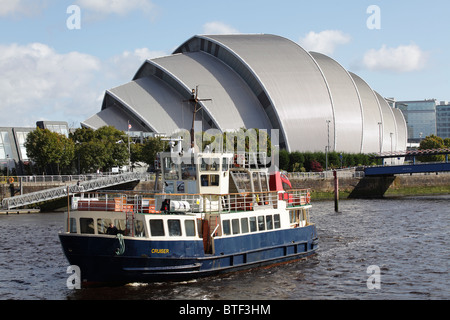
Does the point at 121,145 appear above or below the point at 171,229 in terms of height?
above

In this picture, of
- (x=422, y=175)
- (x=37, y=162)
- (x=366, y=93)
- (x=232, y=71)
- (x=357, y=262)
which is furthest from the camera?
(x=366, y=93)

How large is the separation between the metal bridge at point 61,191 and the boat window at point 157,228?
33.2 m

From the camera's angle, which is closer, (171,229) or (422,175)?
(171,229)

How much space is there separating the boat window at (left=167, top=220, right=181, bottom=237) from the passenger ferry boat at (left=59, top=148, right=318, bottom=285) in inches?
0.9

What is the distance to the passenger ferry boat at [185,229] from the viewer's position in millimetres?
24422

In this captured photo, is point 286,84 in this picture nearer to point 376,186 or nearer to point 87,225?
point 376,186

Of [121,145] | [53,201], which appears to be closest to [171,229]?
[53,201]

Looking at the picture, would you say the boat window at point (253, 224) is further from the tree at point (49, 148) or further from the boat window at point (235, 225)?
the tree at point (49, 148)

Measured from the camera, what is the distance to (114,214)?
2500cm

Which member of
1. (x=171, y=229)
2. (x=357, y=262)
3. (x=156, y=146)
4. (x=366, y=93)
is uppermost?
(x=366, y=93)

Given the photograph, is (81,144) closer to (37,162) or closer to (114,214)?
(37,162)

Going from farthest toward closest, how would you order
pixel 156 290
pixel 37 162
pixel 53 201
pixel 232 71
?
pixel 232 71 → pixel 37 162 → pixel 53 201 → pixel 156 290

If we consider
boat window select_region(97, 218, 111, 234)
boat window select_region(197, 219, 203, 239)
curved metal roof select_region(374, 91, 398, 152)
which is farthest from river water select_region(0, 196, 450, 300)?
curved metal roof select_region(374, 91, 398, 152)

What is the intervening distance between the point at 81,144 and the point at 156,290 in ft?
184
